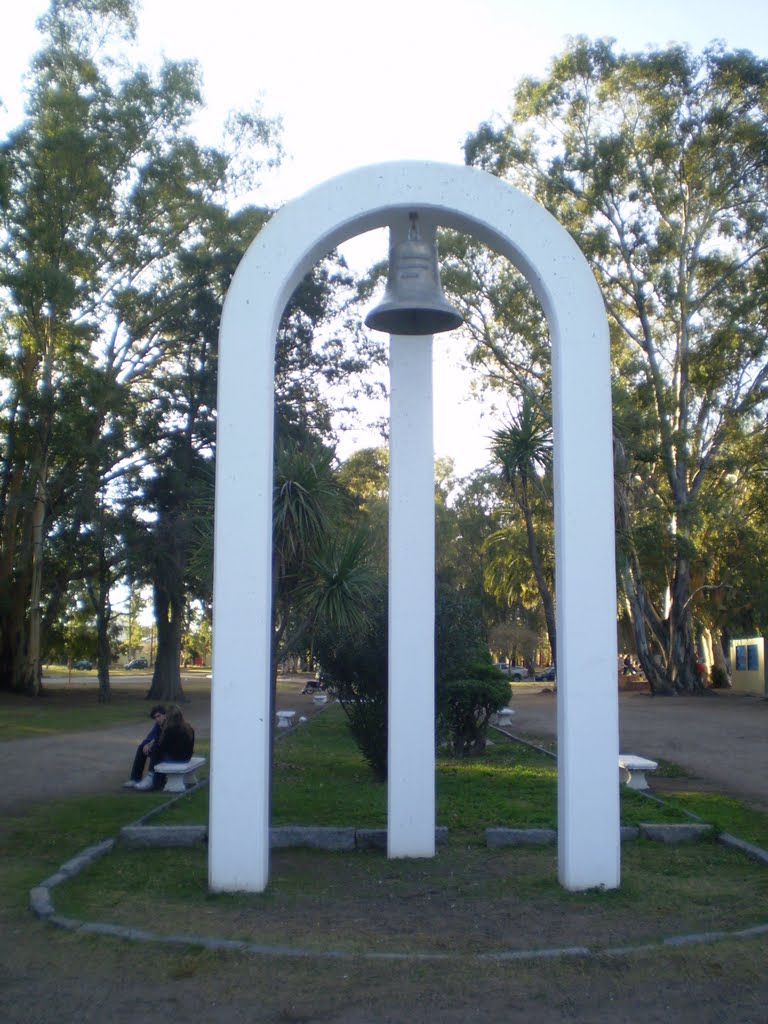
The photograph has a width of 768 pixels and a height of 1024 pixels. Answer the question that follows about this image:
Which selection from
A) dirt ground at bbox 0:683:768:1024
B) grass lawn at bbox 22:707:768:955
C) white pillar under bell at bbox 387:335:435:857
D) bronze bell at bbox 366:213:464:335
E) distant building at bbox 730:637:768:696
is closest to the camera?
dirt ground at bbox 0:683:768:1024

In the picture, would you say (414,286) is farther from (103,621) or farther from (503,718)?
(103,621)

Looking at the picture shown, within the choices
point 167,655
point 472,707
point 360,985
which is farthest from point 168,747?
point 167,655

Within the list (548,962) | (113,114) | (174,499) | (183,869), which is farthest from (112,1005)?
(113,114)

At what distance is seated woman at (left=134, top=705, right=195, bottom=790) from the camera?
12461mm

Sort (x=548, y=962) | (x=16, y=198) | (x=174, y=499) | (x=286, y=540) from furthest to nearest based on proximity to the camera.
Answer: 1. (x=174, y=499)
2. (x=16, y=198)
3. (x=286, y=540)
4. (x=548, y=962)

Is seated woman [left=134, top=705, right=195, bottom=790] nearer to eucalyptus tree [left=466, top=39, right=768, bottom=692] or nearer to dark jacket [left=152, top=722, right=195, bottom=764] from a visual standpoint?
dark jacket [left=152, top=722, right=195, bottom=764]

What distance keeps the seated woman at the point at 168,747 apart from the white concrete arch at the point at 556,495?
6070 mm

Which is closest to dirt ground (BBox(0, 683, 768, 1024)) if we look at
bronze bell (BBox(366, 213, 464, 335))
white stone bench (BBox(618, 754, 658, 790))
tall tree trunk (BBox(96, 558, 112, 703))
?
bronze bell (BBox(366, 213, 464, 335))

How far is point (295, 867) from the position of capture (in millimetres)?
7629

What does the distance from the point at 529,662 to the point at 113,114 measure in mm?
52078

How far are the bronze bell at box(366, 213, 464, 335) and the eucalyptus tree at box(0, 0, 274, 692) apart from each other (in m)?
23.7

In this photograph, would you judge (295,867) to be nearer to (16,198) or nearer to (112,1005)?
(112,1005)

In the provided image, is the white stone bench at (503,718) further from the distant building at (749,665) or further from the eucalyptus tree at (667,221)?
the distant building at (749,665)

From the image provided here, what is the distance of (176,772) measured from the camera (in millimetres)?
12117
